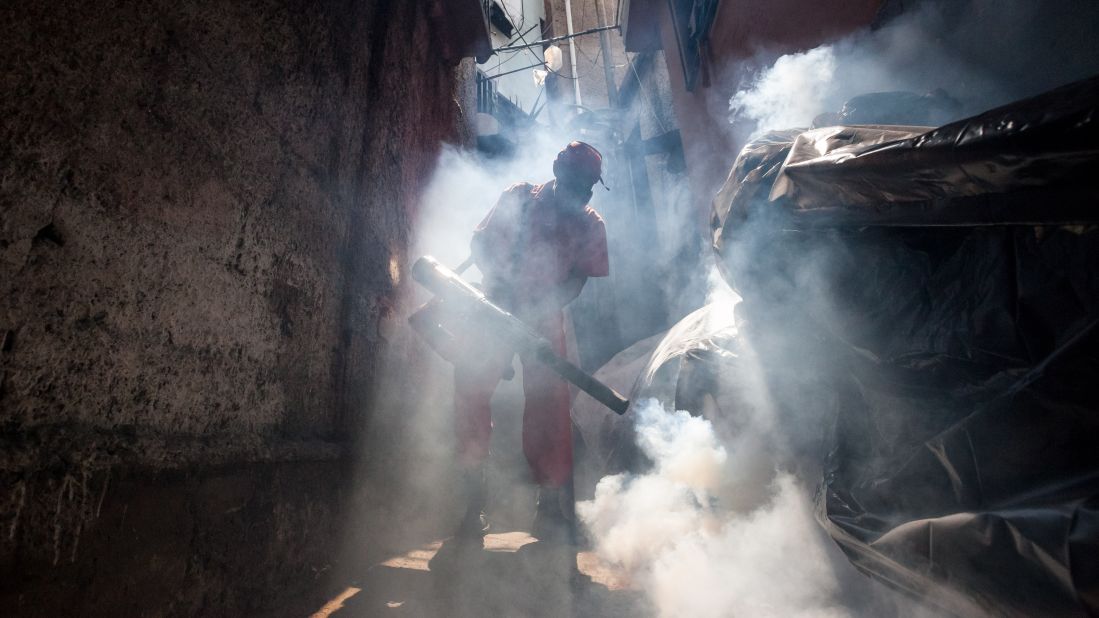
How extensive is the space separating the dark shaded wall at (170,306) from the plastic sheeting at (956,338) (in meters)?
2.09

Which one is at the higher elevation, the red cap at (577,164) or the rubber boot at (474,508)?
the red cap at (577,164)

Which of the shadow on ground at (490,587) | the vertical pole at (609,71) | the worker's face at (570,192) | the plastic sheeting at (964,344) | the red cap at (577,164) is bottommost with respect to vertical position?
the shadow on ground at (490,587)

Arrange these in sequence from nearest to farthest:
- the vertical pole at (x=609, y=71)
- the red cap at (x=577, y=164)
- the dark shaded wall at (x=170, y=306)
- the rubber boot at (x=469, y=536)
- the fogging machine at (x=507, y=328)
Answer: the dark shaded wall at (x=170, y=306)
the rubber boot at (x=469, y=536)
the fogging machine at (x=507, y=328)
the red cap at (x=577, y=164)
the vertical pole at (x=609, y=71)

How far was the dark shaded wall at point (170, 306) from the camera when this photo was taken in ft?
3.38

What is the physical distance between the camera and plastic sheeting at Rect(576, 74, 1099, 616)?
106 centimetres

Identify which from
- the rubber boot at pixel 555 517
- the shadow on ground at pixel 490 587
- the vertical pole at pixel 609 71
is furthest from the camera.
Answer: the vertical pole at pixel 609 71

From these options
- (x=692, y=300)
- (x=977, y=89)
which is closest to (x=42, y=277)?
(x=977, y=89)

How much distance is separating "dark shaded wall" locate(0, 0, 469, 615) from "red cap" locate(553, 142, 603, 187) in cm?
154

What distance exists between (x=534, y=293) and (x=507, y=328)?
0.53 meters

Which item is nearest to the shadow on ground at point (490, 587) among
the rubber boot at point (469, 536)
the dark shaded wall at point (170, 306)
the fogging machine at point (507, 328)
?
the rubber boot at point (469, 536)

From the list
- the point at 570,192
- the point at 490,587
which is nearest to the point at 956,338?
the point at 490,587

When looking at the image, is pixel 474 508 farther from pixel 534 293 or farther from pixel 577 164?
pixel 577 164

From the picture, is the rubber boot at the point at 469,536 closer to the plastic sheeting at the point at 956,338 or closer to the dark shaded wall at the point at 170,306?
the dark shaded wall at the point at 170,306

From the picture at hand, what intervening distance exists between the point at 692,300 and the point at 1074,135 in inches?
252
